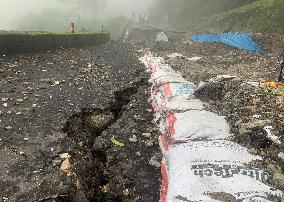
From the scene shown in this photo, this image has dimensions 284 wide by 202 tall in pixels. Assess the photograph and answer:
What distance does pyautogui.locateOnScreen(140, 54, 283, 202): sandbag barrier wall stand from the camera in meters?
2.75

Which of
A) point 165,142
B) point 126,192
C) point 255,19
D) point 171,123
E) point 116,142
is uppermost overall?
point 255,19

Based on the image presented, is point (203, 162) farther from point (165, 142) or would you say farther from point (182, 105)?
point (182, 105)

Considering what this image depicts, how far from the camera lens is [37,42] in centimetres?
1048

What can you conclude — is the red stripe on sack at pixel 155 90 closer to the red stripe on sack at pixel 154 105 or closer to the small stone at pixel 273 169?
the red stripe on sack at pixel 154 105

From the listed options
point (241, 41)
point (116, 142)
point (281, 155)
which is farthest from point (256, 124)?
point (241, 41)

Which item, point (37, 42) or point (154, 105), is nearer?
point (154, 105)

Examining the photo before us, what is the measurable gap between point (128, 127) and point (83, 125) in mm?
607

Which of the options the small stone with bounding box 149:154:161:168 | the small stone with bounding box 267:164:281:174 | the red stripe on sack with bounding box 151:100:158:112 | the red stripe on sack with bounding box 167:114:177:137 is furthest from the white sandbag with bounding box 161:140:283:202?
the red stripe on sack with bounding box 151:100:158:112

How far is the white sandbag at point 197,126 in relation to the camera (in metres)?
→ 3.77

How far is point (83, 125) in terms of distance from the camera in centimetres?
484

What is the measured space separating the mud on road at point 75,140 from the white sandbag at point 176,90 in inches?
15.8

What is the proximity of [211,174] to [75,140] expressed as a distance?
1873mm

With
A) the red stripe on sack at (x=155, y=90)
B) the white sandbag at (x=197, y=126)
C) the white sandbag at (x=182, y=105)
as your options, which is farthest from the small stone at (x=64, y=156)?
the red stripe on sack at (x=155, y=90)

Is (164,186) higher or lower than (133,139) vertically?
higher
